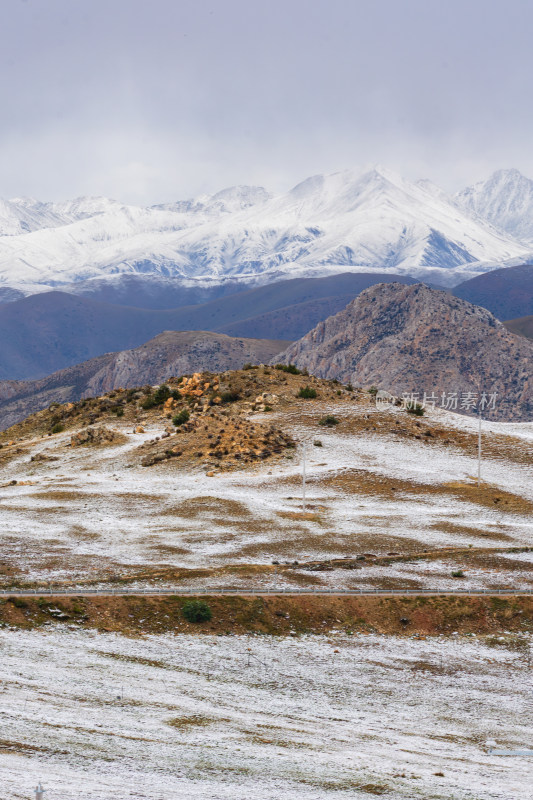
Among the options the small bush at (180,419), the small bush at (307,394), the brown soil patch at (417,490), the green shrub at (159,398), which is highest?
the small bush at (307,394)

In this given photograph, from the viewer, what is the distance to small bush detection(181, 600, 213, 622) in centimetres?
3912

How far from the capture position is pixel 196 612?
1547 inches

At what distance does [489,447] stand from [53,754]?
235 feet

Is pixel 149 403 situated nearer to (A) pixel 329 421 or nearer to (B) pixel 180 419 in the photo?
(B) pixel 180 419

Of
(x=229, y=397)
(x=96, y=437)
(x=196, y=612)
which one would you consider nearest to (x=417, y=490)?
(x=229, y=397)

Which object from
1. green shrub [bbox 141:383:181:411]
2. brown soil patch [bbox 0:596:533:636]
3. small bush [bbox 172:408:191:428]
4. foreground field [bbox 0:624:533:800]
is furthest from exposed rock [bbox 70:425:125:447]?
foreground field [bbox 0:624:533:800]

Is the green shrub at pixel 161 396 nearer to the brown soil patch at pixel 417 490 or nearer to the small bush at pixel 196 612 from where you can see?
the brown soil patch at pixel 417 490

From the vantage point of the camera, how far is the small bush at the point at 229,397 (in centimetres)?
9906

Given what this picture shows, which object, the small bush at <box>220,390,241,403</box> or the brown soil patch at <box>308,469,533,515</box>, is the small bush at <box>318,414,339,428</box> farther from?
the brown soil patch at <box>308,469,533,515</box>

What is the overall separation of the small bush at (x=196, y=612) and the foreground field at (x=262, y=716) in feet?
4.78

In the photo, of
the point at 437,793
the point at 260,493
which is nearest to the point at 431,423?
the point at 260,493

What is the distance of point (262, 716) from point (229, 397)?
7067 centimetres

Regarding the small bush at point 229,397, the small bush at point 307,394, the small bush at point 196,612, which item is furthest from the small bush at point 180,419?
the small bush at point 196,612

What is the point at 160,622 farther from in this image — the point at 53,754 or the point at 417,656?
the point at 53,754
